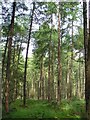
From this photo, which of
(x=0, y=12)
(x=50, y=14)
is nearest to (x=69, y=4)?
(x=50, y=14)

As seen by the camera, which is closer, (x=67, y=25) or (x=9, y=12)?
(x=9, y=12)

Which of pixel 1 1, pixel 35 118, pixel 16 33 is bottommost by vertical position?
pixel 35 118

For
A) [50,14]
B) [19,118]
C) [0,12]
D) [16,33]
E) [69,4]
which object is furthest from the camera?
[16,33]

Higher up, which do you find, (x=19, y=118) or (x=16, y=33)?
(x=16, y=33)

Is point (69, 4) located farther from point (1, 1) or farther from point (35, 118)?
point (35, 118)

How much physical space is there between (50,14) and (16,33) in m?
4.21

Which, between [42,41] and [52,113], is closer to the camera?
[52,113]

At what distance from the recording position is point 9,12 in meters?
16.4

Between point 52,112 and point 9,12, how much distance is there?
7586mm

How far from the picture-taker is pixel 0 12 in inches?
626

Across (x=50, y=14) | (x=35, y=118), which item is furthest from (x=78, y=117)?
(x=50, y=14)

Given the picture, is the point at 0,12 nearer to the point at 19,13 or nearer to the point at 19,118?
the point at 19,13

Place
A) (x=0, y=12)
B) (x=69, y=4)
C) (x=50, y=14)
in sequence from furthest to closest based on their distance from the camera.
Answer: (x=50, y=14)
(x=69, y=4)
(x=0, y=12)

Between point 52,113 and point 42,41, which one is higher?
point 42,41
